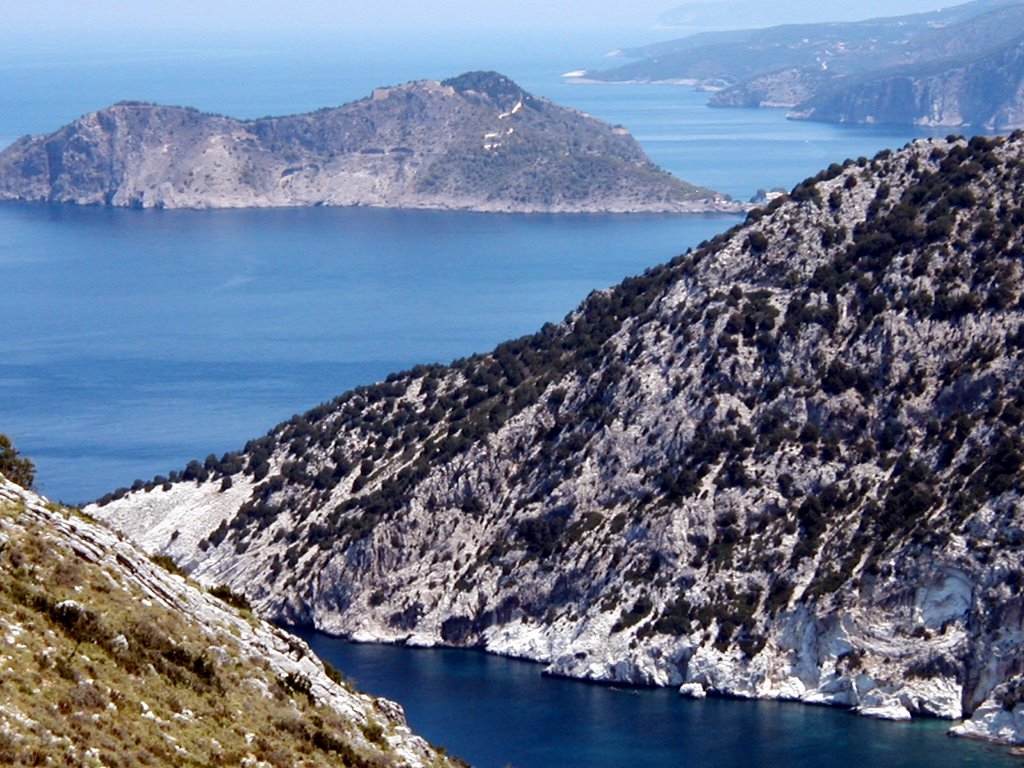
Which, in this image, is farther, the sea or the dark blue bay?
the dark blue bay

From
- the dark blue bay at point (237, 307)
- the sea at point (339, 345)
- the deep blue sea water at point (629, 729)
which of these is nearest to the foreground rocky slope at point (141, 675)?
the deep blue sea water at point (629, 729)

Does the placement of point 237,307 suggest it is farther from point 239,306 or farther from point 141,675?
point 141,675

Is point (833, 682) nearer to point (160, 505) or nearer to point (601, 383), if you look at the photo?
point (601, 383)

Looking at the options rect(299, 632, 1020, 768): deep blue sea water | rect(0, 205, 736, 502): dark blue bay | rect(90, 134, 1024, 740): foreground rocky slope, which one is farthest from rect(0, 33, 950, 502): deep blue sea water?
rect(299, 632, 1020, 768): deep blue sea water

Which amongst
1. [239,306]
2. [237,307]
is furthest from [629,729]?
[239,306]

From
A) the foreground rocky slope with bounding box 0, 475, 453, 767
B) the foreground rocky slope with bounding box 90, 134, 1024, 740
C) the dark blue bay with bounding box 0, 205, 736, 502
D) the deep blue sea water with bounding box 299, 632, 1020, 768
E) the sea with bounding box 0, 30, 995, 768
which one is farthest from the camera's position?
the dark blue bay with bounding box 0, 205, 736, 502

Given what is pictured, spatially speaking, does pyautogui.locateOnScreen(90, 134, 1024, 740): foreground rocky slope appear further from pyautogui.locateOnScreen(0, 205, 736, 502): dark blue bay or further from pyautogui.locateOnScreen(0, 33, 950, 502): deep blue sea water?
pyautogui.locateOnScreen(0, 205, 736, 502): dark blue bay
